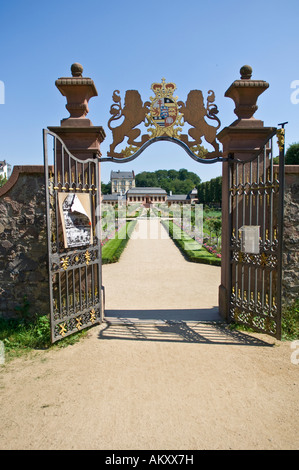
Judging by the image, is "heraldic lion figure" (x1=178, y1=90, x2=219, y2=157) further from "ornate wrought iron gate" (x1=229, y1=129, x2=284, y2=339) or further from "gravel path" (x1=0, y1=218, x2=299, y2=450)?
"gravel path" (x1=0, y1=218, x2=299, y2=450)

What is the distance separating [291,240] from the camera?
5.75 meters

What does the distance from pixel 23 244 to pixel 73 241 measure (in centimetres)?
104

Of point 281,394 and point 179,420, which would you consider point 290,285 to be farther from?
point 179,420

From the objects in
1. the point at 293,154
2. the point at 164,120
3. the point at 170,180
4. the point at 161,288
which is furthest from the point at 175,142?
the point at 170,180

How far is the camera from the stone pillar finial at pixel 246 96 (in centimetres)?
577

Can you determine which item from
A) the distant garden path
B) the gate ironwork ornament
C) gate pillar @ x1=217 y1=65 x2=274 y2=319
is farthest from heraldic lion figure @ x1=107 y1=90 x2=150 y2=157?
the distant garden path

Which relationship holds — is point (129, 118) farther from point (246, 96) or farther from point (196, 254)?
point (196, 254)

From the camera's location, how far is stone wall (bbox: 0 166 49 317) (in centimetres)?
553

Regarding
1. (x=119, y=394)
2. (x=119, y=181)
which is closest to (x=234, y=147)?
(x=119, y=394)

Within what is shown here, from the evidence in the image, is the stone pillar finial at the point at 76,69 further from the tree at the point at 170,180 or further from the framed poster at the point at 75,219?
the tree at the point at 170,180

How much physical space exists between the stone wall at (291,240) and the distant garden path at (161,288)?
5.23 ft

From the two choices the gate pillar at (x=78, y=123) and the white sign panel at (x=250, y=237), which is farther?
the gate pillar at (x=78, y=123)

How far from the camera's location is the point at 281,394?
3.81 meters

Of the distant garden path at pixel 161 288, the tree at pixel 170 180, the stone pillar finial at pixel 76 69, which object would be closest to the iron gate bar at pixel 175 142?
the stone pillar finial at pixel 76 69
